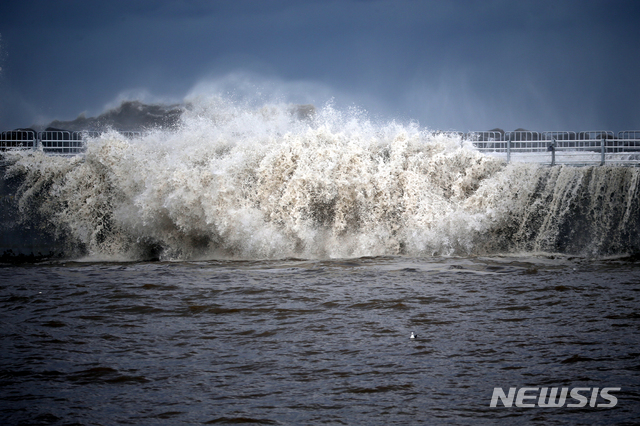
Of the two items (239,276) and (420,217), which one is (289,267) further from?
(420,217)

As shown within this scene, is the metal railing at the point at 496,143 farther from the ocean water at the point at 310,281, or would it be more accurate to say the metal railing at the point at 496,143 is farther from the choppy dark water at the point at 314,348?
the choppy dark water at the point at 314,348

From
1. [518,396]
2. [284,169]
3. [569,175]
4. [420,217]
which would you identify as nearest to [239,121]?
[284,169]

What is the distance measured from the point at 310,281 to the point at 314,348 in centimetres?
361

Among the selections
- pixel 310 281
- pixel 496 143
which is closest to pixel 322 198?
pixel 310 281

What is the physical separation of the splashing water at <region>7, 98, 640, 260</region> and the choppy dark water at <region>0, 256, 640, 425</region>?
3494 mm

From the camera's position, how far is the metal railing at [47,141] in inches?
651

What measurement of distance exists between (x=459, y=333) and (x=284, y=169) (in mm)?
8427

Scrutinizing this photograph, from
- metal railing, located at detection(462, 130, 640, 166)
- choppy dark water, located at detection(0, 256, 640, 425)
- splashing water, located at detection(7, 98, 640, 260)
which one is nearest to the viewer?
choppy dark water, located at detection(0, 256, 640, 425)

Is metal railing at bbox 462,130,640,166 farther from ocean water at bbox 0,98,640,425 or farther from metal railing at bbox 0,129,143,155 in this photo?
metal railing at bbox 0,129,143,155

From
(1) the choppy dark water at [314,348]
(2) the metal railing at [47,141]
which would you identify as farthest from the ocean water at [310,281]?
(2) the metal railing at [47,141]

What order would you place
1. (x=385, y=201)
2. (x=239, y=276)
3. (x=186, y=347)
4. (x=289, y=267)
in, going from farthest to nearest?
(x=385, y=201) < (x=289, y=267) < (x=239, y=276) < (x=186, y=347)

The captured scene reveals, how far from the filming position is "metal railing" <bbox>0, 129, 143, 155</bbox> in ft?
54.3

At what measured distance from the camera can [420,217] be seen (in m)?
A: 13.2

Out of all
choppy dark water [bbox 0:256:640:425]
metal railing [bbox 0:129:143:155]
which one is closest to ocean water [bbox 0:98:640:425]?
choppy dark water [bbox 0:256:640:425]
